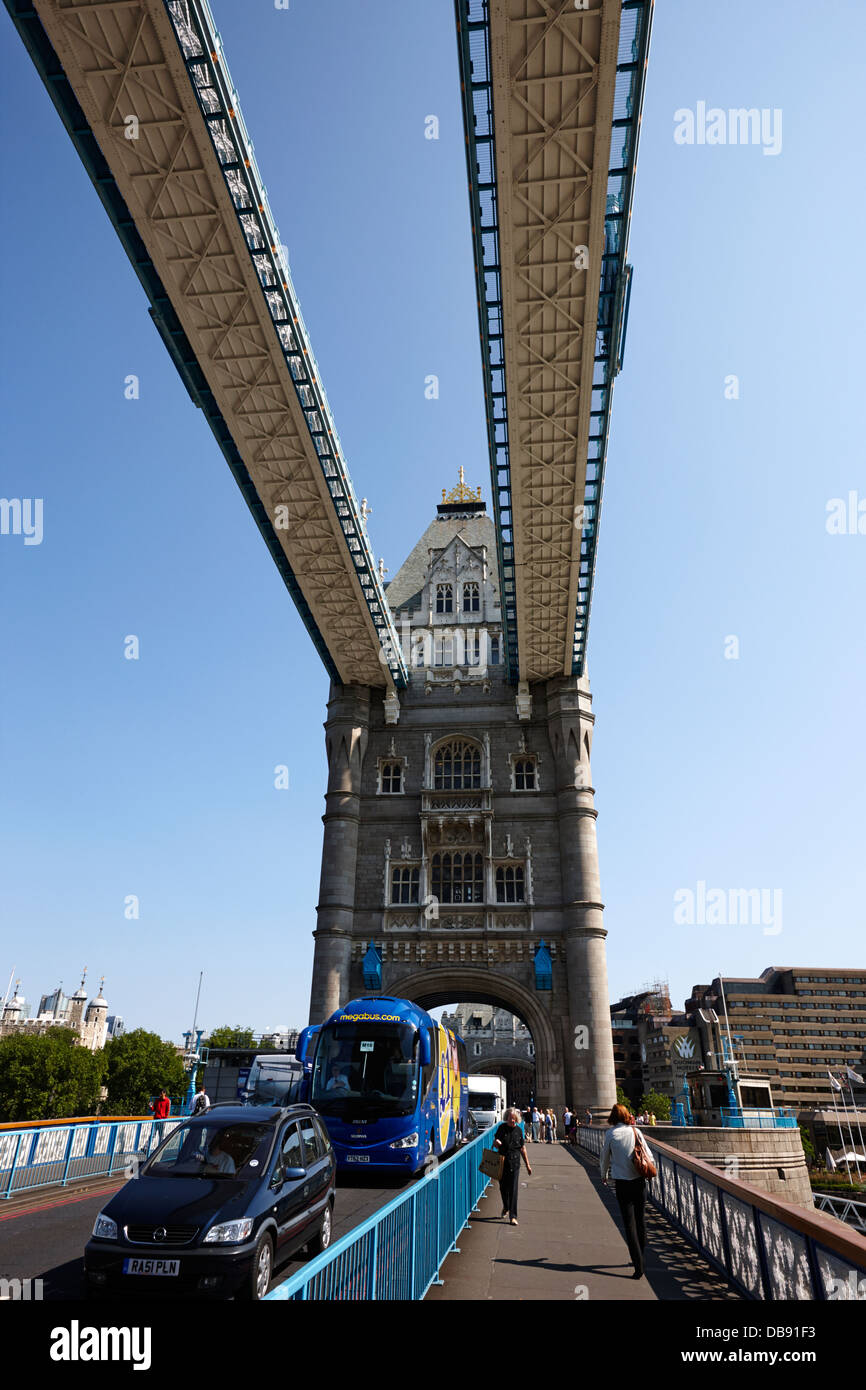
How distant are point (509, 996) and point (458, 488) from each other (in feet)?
109

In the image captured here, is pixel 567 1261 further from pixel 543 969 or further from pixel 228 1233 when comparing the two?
pixel 543 969

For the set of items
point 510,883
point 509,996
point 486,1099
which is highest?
point 510,883

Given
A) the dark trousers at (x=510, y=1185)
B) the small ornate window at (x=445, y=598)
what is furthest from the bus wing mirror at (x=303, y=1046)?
the small ornate window at (x=445, y=598)

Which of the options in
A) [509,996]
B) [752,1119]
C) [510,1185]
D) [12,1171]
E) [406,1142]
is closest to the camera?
[510,1185]

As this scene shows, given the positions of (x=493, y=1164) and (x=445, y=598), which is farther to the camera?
(x=445, y=598)

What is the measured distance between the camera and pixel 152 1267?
6.78 meters

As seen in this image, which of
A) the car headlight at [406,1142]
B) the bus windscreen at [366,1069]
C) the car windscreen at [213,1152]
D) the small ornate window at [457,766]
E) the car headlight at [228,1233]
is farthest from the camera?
the small ornate window at [457,766]

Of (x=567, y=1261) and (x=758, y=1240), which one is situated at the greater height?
(x=758, y=1240)

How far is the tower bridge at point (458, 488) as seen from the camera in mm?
19297

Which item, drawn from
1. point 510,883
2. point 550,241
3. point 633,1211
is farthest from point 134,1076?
point 633,1211

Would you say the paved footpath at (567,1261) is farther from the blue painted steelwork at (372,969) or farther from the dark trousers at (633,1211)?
the blue painted steelwork at (372,969)

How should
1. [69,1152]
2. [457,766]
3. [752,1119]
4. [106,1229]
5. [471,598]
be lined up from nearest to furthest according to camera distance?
[106,1229]
[69,1152]
[752,1119]
[457,766]
[471,598]

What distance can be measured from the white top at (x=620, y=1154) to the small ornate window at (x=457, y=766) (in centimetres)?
3132
